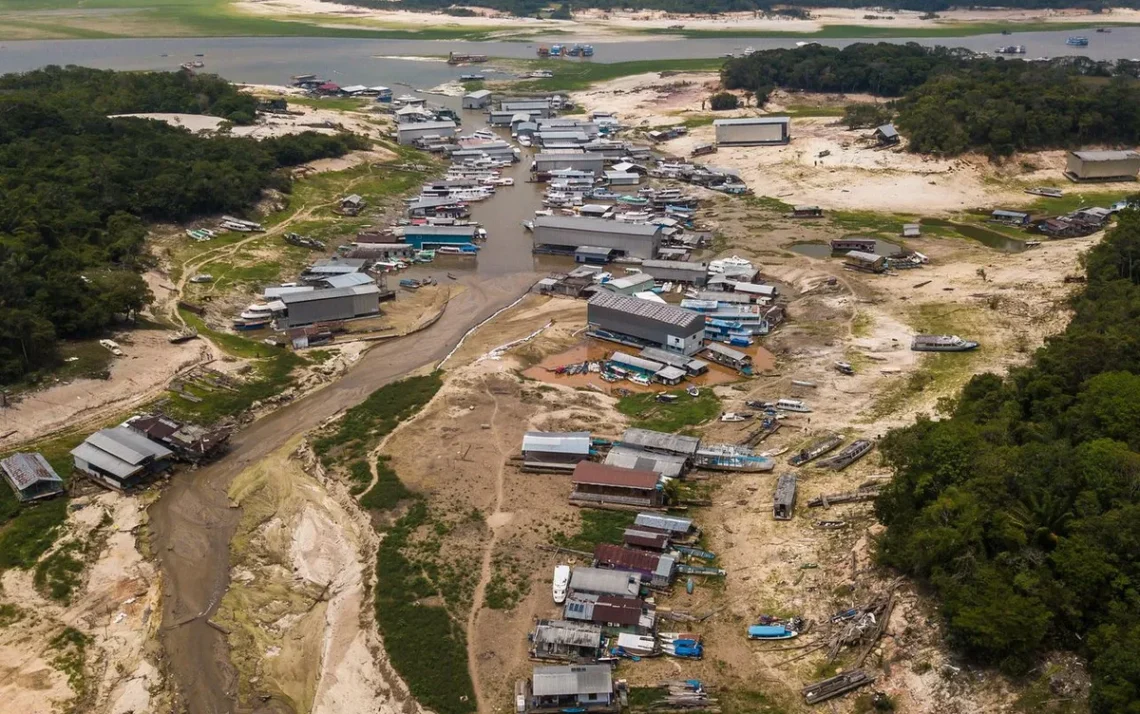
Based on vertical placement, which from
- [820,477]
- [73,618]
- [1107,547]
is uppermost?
[1107,547]

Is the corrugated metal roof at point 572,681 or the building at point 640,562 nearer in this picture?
the corrugated metal roof at point 572,681

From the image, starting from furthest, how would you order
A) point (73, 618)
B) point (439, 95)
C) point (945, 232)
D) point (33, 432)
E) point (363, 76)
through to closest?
point (363, 76), point (439, 95), point (945, 232), point (33, 432), point (73, 618)

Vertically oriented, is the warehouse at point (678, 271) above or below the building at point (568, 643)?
above

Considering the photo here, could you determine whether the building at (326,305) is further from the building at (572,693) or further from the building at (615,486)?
the building at (572,693)

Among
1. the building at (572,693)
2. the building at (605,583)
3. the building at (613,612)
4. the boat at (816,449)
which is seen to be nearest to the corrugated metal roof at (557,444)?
the building at (605,583)

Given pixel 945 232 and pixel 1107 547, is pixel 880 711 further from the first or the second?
pixel 945 232

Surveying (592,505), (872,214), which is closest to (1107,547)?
(592,505)

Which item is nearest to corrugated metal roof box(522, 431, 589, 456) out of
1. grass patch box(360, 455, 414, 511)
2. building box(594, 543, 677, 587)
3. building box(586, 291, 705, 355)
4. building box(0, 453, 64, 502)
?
grass patch box(360, 455, 414, 511)
